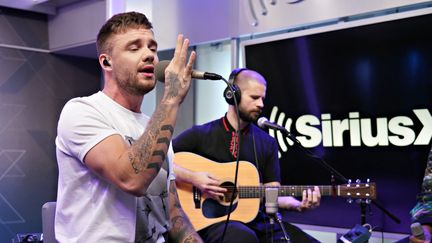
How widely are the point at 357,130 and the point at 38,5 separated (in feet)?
13.5

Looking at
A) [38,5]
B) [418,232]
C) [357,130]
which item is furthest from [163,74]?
[38,5]

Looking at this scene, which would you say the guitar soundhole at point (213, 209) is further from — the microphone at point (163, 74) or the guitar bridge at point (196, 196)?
the microphone at point (163, 74)

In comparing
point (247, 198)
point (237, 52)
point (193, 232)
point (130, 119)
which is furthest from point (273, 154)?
point (130, 119)

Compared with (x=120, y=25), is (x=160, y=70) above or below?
below

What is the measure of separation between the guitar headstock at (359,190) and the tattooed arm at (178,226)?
187 cm

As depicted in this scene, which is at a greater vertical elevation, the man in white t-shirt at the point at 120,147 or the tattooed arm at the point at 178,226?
the man in white t-shirt at the point at 120,147

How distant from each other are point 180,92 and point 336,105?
9.76 feet

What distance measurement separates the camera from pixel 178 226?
2086 millimetres

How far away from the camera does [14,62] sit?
6.34 m

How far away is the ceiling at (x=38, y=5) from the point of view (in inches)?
241

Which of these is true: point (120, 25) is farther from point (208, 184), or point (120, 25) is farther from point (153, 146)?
point (208, 184)

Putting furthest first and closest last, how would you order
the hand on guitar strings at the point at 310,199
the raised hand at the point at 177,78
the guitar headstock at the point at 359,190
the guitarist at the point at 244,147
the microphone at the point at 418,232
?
1. the guitarist at the point at 244,147
2. the hand on guitar strings at the point at 310,199
3. the guitar headstock at the point at 359,190
4. the microphone at the point at 418,232
5. the raised hand at the point at 177,78

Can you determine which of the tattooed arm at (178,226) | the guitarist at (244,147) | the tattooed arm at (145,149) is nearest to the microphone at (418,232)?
the tattooed arm at (178,226)

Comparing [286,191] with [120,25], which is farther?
[286,191]
